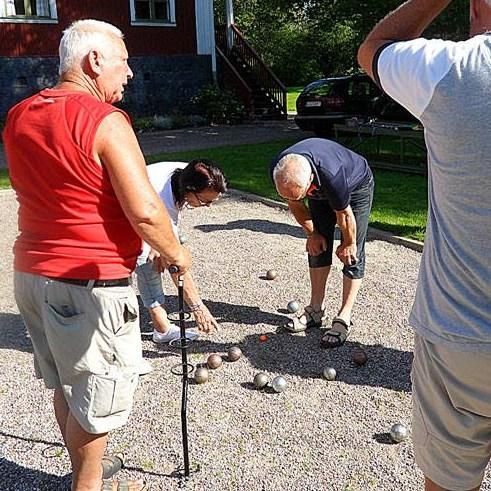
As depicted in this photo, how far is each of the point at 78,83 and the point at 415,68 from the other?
1333 mm

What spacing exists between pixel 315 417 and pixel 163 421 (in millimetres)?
868

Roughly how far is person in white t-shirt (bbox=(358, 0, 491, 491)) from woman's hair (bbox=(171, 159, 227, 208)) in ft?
7.08

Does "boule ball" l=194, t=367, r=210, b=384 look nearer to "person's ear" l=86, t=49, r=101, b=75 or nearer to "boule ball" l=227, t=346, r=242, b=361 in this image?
"boule ball" l=227, t=346, r=242, b=361

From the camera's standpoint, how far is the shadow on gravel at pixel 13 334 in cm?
483

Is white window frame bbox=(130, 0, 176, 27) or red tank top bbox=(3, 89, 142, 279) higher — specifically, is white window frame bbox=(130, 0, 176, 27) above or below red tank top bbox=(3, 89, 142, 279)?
above

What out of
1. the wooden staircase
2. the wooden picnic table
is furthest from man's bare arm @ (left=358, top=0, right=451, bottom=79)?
the wooden staircase

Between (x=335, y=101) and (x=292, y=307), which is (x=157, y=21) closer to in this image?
(x=335, y=101)

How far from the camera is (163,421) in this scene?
146 inches

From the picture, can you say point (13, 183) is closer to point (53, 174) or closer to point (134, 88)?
point (53, 174)

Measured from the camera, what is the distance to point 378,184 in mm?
10359

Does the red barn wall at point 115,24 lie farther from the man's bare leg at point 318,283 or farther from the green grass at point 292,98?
the man's bare leg at point 318,283

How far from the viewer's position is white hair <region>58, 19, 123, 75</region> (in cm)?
241

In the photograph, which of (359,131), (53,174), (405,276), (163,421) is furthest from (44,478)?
(359,131)

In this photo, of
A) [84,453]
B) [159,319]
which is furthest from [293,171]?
[84,453]
